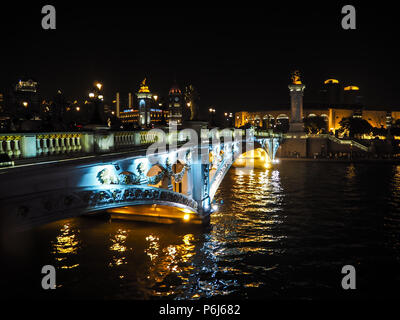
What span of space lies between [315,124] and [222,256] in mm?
96062

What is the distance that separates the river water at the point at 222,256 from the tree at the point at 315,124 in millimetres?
81330

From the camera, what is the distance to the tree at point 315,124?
10231 cm

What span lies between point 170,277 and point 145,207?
6.89 metres

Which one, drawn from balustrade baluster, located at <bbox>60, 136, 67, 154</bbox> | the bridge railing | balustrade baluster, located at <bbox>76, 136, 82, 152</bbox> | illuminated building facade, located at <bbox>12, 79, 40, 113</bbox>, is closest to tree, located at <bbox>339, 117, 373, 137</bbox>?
illuminated building facade, located at <bbox>12, 79, 40, 113</bbox>

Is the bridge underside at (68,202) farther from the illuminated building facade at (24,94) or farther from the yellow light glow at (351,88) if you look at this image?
the yellow light glow at (351,88)

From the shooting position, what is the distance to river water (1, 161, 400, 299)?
11.8 meters

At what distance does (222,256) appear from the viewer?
1473 cm

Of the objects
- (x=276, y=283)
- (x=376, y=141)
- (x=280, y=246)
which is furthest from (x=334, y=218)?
(x=376, y=141)

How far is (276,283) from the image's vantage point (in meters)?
12.3

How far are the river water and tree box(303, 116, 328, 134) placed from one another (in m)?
81.3

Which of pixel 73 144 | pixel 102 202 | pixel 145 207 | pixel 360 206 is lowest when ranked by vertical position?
pixel 360 206
